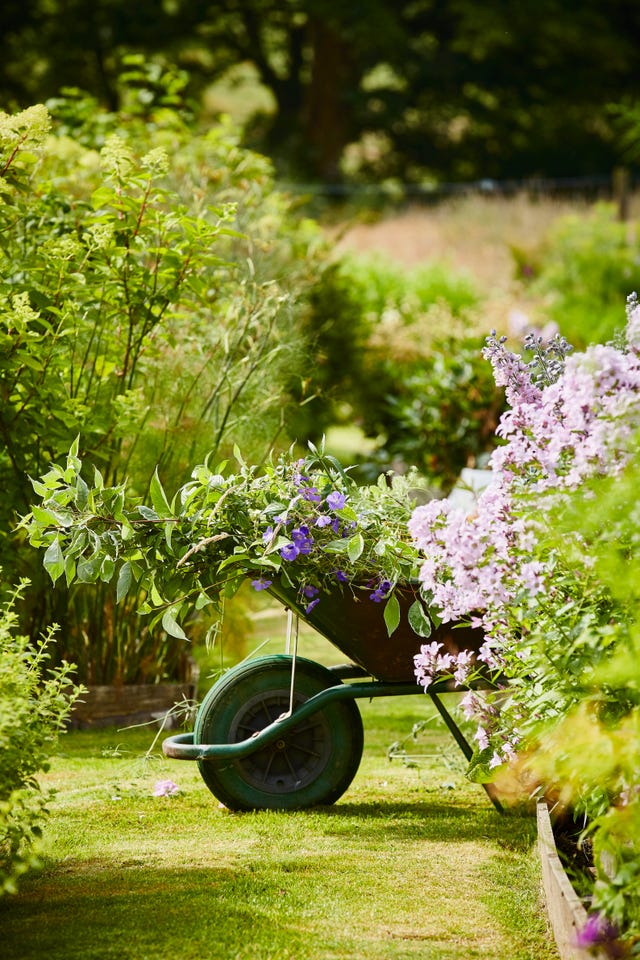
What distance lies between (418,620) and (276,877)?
782 mm

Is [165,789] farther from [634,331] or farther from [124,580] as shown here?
[634,331]

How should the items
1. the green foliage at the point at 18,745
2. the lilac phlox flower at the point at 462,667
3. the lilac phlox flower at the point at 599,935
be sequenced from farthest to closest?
the lilac phlox flower at the point at 462,667, the green foliage at the point at 18,745, the lilac phlox flower at the point at 599,935

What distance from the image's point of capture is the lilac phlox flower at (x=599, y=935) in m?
2.13

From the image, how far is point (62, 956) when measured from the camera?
2477 mm

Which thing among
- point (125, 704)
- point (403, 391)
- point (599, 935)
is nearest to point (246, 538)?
point (599, 935)

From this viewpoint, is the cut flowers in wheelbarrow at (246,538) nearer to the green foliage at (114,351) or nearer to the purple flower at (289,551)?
the purple flower at (289,551)

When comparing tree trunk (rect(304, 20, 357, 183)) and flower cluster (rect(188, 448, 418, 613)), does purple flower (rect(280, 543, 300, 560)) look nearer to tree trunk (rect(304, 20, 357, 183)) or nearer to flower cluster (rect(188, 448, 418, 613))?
flower cluster (rect(188, 448, 418, 613))

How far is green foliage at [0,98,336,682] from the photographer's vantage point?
398cm

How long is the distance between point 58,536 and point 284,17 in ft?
83.8

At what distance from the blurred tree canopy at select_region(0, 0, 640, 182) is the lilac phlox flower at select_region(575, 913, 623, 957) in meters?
21.7

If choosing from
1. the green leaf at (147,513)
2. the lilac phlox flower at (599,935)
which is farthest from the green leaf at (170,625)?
the lilac phlox flower at (599,935)

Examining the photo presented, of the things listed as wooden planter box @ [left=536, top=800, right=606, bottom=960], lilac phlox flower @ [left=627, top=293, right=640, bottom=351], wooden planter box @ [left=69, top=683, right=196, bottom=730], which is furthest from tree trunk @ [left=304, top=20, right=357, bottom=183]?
wooden planter box @ [left=536, top=800, right=606, bottom=960]

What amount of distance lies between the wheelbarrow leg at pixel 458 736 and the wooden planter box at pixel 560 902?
56 centimetres

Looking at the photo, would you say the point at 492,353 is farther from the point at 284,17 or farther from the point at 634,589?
the point at 284,17
